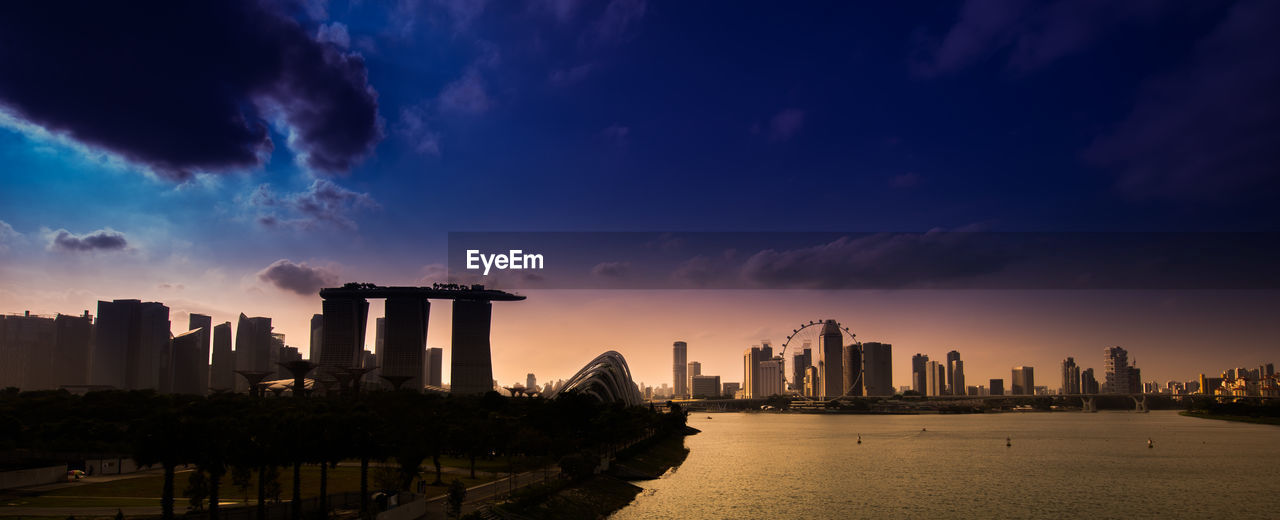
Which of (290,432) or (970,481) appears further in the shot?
(970,481)

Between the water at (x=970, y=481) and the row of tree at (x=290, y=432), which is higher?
the row of tree at (x=290, y=432)

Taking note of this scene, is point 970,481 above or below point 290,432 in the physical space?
below

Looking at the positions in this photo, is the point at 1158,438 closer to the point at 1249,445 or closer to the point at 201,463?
the point at 1249,445

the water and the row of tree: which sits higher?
the row of tree

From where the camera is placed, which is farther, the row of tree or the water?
the water
